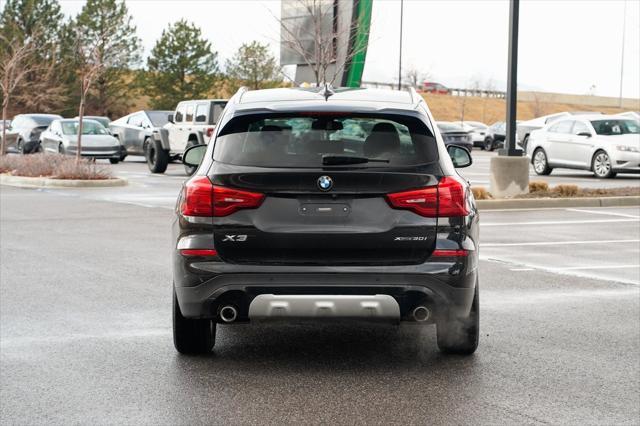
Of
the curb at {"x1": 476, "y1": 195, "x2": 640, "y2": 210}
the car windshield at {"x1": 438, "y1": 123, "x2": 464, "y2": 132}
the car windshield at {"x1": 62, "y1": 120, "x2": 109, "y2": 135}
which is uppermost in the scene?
the car windshield at {"x1": 438, "y1": 123, "x2": 464, "y2": 132}

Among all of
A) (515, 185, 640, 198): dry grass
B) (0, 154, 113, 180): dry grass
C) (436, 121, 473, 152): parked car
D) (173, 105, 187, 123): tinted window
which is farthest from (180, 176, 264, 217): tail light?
(436, 121, 473, 152): parked car

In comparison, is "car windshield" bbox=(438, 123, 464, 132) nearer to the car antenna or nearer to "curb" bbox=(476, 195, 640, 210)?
"curb" bbox=(476, 195, 640, 210)

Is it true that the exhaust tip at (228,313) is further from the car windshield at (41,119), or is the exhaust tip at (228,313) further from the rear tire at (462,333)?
the car windshield at (41,119)

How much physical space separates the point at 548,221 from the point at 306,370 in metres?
10.6

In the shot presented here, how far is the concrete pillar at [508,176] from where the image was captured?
18.7 meters

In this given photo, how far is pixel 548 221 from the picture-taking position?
650 inches

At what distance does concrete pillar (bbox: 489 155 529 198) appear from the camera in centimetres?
1872

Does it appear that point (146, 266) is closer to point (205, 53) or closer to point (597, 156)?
point (597, 156)

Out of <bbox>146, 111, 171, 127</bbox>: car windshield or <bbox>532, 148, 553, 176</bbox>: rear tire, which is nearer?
Answer: <bbox>532, 148, 553, 176</bbox>: rear tire

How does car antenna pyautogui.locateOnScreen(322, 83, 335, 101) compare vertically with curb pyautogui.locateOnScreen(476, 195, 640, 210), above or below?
above

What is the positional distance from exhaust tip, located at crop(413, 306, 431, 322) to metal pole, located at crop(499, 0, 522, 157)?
12.8 metres

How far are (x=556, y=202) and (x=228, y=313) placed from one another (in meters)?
13.5

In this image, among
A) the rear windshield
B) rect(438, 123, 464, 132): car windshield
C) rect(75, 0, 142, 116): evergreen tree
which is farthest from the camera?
rect(75, 0, 142, 116): evergreen tree

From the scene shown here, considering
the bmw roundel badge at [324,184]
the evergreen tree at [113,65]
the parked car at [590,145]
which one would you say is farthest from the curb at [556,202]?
the evergreen tree at [113,65]
